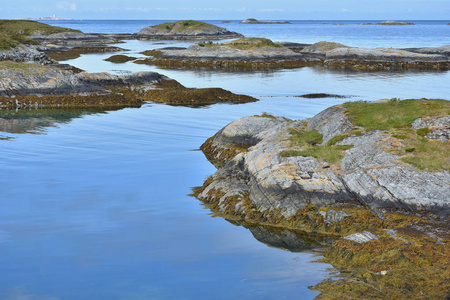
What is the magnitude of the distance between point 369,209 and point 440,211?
189 centimetres

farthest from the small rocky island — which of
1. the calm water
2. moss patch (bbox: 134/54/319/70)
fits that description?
moss patch (bbox: 134/54/319/70)

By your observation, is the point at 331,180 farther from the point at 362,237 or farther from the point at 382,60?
the point at 382,60

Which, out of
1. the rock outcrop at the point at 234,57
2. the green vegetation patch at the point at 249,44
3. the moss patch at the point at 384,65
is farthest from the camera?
the green vegetation patch at the point at 249,44

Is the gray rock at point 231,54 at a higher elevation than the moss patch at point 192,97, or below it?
higher

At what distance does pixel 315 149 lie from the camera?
54.5ft

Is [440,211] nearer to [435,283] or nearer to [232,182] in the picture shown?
[435,283]

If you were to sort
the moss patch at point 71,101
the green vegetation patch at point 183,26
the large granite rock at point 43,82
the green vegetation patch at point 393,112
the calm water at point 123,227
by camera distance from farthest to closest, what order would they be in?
the green vegetation patch at point 183,26 → the large granite rock at point 43,82 → the moss patch at point 71,101 → the green vegetation patch at point 393,112 → the calm water at point 123,227

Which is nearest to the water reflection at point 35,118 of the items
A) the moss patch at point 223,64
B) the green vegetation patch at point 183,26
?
the moss patch at point 223,64

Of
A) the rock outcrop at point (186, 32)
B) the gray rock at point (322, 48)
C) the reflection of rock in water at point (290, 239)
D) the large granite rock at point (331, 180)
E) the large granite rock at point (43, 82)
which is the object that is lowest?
the reflection of rock in water at point (290, 239)

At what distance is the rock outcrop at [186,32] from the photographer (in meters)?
168

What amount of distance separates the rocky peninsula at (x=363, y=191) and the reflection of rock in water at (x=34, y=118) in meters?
17.0

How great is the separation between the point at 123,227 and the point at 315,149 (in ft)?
22.8

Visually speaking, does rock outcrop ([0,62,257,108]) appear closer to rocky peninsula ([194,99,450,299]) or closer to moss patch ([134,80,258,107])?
moss patch ([134,80,258,107])

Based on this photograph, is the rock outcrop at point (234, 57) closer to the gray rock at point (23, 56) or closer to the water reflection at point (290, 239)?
the gray rock at point (23, 56)
